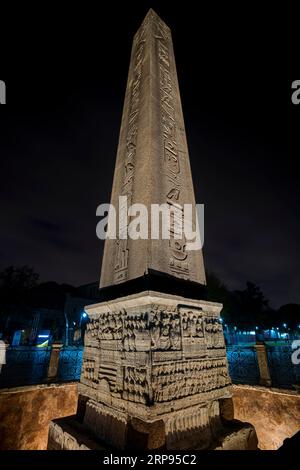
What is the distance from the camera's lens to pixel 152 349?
194cm

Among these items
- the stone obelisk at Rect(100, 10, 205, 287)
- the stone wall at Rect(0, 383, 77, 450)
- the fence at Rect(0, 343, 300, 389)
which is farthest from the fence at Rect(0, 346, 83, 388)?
the stone obelisk at Rect(100, 10, 205, 287)

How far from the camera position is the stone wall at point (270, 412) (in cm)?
353

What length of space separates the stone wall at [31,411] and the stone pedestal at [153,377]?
175 centimetres

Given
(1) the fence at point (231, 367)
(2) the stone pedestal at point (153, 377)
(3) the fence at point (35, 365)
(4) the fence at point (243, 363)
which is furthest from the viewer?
(4) the fence at point (243, 363)

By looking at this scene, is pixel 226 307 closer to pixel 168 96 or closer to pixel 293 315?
pixel 168 96

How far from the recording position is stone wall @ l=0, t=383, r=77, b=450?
11.5ft

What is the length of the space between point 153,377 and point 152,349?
21 centimetres

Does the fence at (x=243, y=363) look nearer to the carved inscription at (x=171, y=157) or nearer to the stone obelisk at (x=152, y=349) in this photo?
the stone obelisk at (x=152, y=349)

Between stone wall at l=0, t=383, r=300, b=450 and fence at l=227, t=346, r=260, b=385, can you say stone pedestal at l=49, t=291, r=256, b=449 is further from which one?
fence at l=227, t=346, r=260, b=385

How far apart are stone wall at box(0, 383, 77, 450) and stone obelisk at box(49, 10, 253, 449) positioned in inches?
69.5

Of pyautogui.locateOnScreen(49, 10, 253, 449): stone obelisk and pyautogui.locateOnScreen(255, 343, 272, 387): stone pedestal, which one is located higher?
pyautogui.locateOnScreen(49, 10, 253, 449): stone obelisk

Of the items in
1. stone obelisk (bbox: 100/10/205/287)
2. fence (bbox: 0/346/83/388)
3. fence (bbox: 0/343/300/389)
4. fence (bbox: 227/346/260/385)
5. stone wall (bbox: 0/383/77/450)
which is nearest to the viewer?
stone obelisk (bbox: 100/10/205/287)

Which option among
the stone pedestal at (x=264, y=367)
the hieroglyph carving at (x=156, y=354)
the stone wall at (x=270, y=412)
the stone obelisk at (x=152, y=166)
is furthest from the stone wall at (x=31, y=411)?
the stone pedestal at (x=264, y=367)

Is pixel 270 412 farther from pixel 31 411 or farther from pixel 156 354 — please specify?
pixel 31 411
